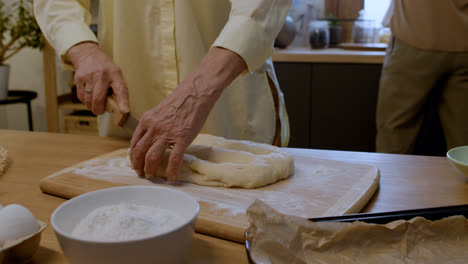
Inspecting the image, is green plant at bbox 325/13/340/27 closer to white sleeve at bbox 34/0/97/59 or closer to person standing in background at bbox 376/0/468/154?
person standing in background at bbox 376/0/468/154

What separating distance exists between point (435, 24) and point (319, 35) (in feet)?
3.27

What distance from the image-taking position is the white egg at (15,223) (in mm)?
538

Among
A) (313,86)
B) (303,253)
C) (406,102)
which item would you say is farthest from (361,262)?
(313,86)

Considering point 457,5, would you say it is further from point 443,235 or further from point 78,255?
point 78,255

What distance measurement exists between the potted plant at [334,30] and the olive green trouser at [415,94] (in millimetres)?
884

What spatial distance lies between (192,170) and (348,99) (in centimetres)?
186

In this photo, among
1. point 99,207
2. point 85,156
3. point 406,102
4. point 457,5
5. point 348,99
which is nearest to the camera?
point 99,207

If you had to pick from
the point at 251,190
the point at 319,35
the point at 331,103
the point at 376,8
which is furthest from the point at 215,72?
the point at 376,8

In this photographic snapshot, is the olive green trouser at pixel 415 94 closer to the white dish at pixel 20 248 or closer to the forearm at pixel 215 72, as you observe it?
the forearm at pixel 215 72

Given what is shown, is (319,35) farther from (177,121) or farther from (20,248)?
(20,248)

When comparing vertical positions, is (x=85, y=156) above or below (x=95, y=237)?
below

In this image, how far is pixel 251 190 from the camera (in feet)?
2.83

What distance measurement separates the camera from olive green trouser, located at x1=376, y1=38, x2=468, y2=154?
1961 millimetres

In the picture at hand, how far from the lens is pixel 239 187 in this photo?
0.87 metres
